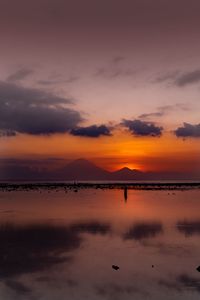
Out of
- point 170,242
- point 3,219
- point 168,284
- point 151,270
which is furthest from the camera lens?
point 3,219

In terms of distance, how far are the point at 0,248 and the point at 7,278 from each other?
620 cm

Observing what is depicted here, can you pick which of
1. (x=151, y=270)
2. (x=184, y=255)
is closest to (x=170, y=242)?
(x=184, y=255)

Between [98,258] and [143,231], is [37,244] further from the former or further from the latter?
[143,231]

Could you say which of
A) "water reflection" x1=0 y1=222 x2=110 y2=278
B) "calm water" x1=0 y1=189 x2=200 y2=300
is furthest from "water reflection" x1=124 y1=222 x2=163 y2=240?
"water reflection" x1=0 y1=222 x2=110 y2=278

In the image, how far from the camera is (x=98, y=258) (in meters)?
21.5

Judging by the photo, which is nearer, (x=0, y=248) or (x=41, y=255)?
(x=41, y=255)

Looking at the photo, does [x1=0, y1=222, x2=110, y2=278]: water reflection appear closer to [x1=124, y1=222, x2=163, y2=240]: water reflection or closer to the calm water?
the calm water

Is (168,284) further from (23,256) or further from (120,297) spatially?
(23,256)

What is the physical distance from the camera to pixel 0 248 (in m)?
23.9

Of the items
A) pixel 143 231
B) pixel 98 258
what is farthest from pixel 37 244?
pixel 143 231

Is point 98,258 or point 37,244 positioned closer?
point 98,258

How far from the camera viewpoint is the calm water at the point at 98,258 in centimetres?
1642

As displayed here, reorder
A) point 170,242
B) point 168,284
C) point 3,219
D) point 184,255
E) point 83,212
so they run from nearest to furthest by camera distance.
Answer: point 168,284 → point 184,255 → point 170,242 → point 3,219 → point 83,212

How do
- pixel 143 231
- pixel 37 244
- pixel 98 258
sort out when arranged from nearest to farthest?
pixel 98 258
pixel 37 244
pixel 143 231
